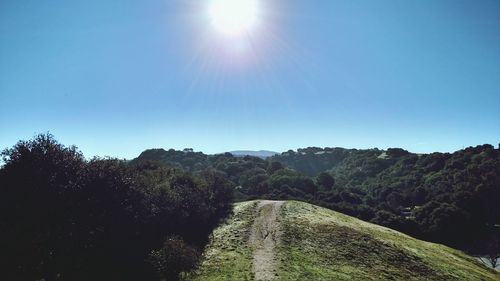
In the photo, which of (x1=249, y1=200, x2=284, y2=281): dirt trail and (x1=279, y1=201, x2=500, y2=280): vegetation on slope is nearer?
(x1=249, y1=200, x2=284, y2=281): dirt trail

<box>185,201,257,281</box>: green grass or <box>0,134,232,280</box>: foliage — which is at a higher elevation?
<box>0,134,232,280</box>: foliage

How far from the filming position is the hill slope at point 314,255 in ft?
124

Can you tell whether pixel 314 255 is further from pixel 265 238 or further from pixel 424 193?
pixel 424 193

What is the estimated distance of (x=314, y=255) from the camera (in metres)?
43.4

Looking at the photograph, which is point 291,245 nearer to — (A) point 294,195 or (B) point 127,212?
(B) point 127,212

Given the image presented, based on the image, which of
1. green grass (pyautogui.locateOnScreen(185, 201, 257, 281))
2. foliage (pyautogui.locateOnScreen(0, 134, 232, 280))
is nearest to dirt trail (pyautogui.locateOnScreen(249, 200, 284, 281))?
green grass (pyautogui.locateOnScreen(185, 201, 257, 281))

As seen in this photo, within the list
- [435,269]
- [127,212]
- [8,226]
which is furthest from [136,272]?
[435,269]

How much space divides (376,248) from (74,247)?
136ft

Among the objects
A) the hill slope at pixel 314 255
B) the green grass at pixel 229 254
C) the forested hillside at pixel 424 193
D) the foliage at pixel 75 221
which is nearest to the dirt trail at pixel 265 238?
the hill slope at pixel 314 255

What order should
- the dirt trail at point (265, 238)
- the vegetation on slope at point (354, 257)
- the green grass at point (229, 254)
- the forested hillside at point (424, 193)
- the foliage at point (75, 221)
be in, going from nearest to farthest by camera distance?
1. the foliage at point (75, 221)
2. the green grass at point (229, 254)
3. the dirt trail at point (265, 238)
4. the vegetation on slope at point (354, 257)
5. the forested hillside at point (424, 193)

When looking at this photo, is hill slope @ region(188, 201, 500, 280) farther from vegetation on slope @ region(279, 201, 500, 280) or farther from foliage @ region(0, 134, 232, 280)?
foliage @ region(0, 134, 232, 280)

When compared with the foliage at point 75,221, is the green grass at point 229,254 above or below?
below

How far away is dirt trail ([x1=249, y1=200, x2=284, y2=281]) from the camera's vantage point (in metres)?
37.2

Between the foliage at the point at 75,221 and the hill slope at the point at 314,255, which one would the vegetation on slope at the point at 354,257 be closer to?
the hill slope at the point at 314,255
